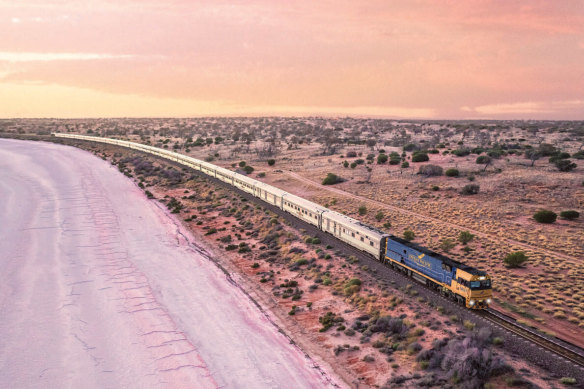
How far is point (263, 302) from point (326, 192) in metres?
32.2

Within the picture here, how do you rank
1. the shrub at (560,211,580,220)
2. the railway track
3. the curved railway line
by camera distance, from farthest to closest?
the shrub at (560,211,580,220)
the railway track
the curved railway line

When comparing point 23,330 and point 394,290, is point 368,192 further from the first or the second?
point 23,330

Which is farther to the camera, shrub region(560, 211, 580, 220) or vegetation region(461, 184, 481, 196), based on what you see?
vegetation region(461, 184, 481, 196)

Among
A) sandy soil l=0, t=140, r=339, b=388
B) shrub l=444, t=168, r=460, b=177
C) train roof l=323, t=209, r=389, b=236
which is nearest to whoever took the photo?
sandy soil l=0, t=140, r=339, b=388

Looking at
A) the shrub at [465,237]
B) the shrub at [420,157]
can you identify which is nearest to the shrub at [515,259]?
the shrub at [465,237]

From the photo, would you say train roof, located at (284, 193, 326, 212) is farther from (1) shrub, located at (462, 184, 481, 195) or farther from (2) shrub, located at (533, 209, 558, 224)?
(2) shrub, located at (533, 209, 558, 224)

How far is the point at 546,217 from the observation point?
40.1 m

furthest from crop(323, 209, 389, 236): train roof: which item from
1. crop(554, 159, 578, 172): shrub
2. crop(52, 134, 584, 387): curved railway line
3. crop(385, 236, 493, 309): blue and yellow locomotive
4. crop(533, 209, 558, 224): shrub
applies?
crop(554, 159, 578, 172): shrub

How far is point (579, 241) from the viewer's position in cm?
3531

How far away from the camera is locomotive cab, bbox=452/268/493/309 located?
2284cm

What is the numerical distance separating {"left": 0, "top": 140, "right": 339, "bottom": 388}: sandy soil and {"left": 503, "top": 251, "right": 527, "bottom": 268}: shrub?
63.3 feet

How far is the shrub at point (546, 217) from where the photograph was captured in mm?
40000

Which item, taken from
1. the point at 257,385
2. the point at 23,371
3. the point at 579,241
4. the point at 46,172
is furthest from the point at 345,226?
the point at 46,172

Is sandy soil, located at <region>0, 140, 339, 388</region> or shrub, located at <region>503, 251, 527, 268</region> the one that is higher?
shrub, located at <region>503, 251, 527, 268</region>
